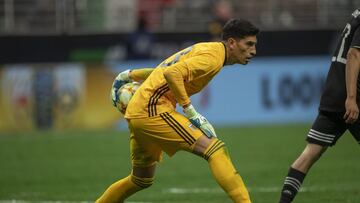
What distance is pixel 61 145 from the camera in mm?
17188

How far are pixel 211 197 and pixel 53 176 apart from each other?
3522mm

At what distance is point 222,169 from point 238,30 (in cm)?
131

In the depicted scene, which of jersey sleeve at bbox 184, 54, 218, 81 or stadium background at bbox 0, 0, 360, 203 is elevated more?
jersey sleeve at bbox 184, 54, 218, 81

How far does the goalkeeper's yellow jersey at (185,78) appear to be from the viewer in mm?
7648

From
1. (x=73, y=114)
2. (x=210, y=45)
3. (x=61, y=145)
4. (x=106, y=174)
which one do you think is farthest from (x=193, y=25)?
(x=210, y=45)

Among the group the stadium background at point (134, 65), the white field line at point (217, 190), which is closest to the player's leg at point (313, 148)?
the white field line at point (217, 190)

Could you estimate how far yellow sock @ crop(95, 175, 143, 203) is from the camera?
8383 millimetres

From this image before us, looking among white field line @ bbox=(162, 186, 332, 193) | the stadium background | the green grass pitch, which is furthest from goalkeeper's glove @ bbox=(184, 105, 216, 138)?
the stadium background

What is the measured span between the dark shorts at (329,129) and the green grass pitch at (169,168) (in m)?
1.45

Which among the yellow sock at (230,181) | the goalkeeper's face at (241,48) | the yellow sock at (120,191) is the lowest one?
the yellow sock at (120,191)

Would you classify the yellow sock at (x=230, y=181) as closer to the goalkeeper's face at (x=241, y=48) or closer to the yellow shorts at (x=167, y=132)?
the yellow shorts at (x=167, y=132)

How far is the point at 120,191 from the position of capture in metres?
8.42

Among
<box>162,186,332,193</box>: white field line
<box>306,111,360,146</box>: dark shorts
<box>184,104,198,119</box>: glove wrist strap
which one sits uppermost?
<box>184,104,198,119</box>: glove wrist strap

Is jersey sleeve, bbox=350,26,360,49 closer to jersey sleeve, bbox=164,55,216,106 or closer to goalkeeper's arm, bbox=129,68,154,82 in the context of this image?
jersey sleeve, bbox=164,55,216,106
